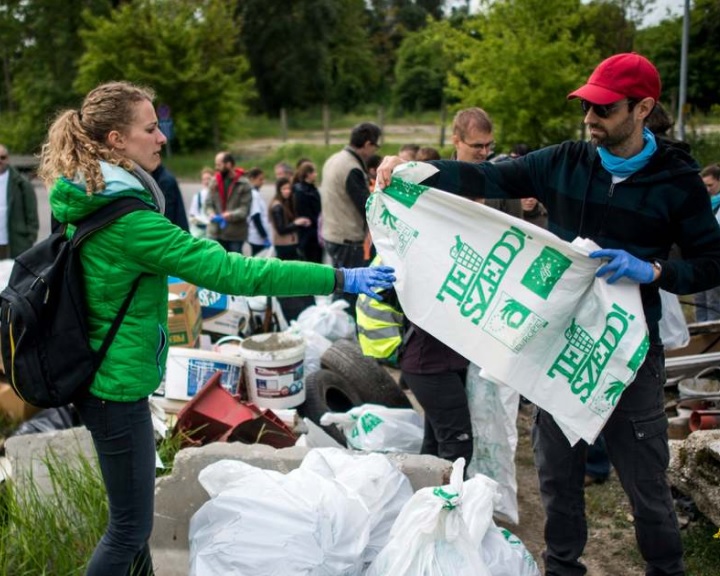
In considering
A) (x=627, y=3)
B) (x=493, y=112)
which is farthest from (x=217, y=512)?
(x=627, y=3)

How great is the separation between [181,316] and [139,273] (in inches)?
118

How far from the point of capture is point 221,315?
21.2 feet

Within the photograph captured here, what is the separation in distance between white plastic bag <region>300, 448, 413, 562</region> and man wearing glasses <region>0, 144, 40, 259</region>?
5745 mm

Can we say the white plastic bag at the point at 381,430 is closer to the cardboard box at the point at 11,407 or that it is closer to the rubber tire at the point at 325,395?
the rubber tire at the point at 325,395

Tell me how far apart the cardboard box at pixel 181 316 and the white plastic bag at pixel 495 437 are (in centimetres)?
236

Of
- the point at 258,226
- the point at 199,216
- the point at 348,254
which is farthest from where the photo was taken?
the point at 258,226

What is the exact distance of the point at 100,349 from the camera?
253 cm

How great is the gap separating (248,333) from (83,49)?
93.5 feet

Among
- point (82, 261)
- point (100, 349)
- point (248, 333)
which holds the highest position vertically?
point (82, 261)

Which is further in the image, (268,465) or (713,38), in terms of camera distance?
(713,38)

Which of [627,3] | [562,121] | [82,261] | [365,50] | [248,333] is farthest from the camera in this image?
[365,50]

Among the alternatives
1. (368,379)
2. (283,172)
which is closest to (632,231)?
(368,379)

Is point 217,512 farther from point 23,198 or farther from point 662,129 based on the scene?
point 23,198

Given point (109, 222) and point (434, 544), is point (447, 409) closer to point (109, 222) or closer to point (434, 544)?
point (434, 544)
